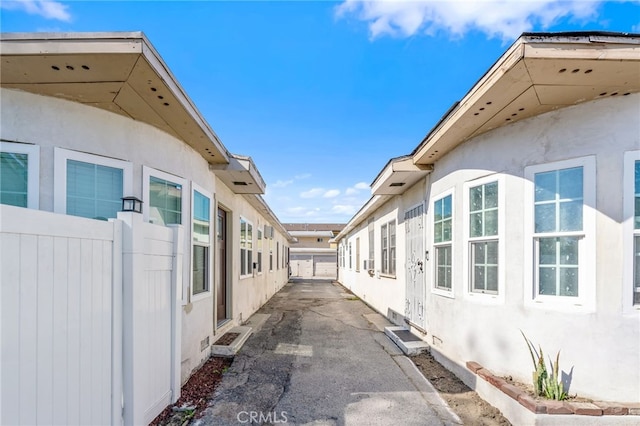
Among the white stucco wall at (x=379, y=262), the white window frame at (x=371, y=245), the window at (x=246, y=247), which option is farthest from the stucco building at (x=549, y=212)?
the white window frame at (x=371, y=245)

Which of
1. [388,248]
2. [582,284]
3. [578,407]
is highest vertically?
[582,284]

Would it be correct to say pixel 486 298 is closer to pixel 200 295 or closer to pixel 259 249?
pixel 200 295

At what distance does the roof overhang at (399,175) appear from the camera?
19.4 ft

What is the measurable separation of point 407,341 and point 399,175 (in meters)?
2.94

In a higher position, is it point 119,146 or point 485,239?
point 119,146

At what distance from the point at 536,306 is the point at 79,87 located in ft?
16.1

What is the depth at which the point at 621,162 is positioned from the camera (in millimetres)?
3201

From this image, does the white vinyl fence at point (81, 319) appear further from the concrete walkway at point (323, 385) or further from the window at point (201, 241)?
the window at point (201, 241)

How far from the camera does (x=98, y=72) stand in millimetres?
2855

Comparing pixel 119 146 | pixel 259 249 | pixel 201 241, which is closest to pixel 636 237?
pixel 119 146

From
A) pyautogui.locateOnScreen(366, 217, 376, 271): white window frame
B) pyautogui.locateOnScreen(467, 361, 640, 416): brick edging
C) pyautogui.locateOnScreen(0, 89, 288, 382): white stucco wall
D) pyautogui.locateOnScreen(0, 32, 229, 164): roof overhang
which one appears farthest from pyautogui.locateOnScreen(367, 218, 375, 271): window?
pyautogui.locateOnScreen(0, 32, 229, 164): roof overhang

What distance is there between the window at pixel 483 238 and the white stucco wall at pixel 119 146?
12.6ft

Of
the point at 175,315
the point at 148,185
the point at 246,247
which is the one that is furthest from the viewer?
the point at 246,247

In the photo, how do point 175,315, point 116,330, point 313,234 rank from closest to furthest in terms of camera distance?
point 116,330
point 175,315
point 313,234
